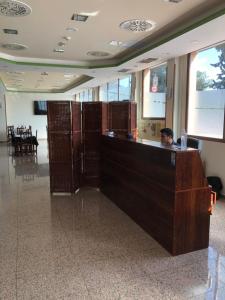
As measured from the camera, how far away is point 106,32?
5.05 m

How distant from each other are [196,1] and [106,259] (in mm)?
3936

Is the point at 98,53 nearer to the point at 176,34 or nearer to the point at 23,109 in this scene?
the point at 176,34

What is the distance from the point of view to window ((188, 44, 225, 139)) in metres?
5.41

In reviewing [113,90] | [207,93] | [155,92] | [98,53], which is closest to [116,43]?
[98,53]

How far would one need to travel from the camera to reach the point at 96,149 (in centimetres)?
566

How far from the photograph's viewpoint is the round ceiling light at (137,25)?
176 inches

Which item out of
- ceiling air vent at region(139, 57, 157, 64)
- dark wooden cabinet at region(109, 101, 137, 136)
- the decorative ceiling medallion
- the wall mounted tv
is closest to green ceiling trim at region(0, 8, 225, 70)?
ceiling air vent at region(139, 57, 157, 64)

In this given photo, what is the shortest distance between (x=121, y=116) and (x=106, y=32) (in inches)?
73.4

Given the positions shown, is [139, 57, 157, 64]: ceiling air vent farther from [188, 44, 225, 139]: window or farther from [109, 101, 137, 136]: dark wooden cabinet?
[109, 101, 137, 136]: dark wooden cabinet

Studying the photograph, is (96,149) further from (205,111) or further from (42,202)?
(205,111)

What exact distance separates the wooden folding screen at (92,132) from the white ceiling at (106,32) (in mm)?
1553

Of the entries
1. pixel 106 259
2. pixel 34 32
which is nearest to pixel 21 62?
pixel 34 32

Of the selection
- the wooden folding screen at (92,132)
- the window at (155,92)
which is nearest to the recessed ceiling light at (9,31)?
the wooden folding screen at (92,132)

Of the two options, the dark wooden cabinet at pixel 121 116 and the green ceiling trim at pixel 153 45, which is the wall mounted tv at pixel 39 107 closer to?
the green ceiling trim at pixel 153 45
